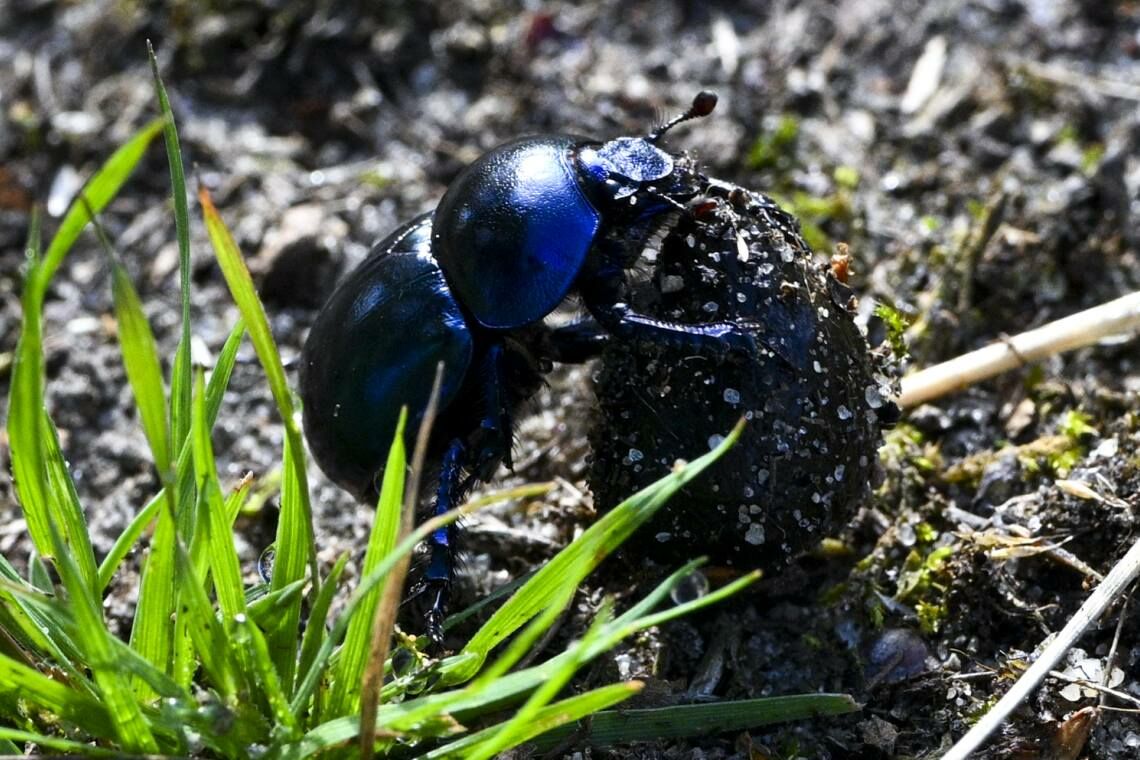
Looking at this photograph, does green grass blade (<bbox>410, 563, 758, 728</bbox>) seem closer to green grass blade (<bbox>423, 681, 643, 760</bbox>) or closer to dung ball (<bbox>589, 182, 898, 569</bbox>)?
green grass blade (<bbox>423, 681, 643, 760</bbox>)

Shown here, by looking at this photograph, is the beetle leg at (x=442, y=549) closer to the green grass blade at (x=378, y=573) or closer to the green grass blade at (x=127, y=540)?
the green grass blade at (x=378, y=573)

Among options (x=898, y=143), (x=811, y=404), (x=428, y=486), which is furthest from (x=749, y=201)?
(x=898, y=143)

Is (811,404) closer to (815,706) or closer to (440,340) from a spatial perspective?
(815,706)

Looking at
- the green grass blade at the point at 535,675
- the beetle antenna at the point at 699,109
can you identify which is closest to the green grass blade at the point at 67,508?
the green grass blade at the point at 535,675

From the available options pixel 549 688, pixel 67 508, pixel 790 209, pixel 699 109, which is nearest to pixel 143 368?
pixel 67 508

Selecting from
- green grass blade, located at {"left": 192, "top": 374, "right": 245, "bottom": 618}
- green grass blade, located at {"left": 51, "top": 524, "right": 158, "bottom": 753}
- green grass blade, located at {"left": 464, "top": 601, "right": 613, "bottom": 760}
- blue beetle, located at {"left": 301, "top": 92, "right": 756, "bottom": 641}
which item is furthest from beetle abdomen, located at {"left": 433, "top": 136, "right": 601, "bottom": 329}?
green grass blade, located at {"left": 51, "top": 524, "right": 158, "bottom": 753}

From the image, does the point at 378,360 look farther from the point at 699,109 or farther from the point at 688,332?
the point at 699,109
